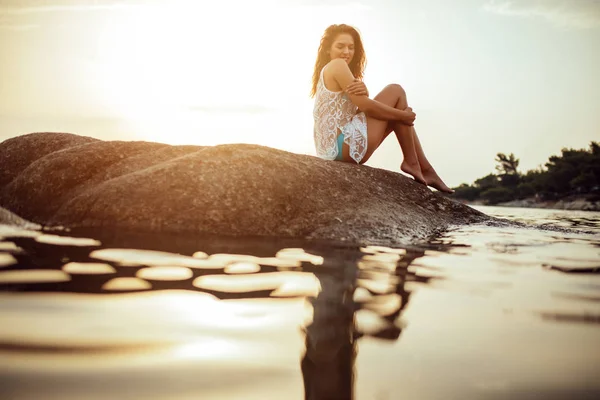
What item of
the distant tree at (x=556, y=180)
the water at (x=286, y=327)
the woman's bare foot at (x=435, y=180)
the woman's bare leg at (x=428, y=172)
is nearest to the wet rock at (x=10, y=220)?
the water at (x=286, y=327)

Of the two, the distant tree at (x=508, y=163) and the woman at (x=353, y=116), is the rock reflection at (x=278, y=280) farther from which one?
the distant tree at (x=508, y=163)

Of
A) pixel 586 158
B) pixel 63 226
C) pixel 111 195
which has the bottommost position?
pixel 63 226

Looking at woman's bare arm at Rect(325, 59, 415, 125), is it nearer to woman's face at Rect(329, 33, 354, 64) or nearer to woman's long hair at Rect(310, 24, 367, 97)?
woman's face at Rect(329, 33, 354, 64)

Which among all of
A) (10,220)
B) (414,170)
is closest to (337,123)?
(414,170)

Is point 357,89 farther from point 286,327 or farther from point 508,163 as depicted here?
point 508,163

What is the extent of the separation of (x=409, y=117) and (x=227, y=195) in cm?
241

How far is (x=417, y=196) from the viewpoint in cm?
511

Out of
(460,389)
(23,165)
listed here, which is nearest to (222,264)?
(460,389)

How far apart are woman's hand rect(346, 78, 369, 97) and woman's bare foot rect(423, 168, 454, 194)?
1.29 metres

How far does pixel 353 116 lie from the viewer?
5.46m

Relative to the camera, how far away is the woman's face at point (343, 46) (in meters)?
5.56

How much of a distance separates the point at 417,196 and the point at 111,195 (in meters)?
3.02

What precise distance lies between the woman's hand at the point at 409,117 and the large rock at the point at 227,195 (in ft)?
2.13

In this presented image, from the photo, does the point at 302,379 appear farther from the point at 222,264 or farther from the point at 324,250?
the point at 324,250
